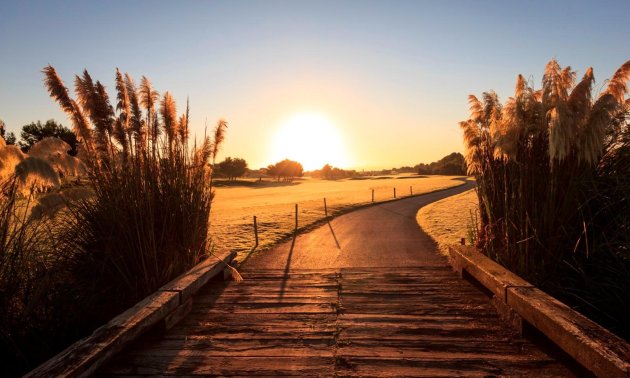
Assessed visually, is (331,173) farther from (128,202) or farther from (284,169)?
(128,202)

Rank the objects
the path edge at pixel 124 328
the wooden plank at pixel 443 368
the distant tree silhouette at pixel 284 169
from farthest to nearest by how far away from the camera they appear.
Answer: the distant tree silhouette at pixel 284 169
the wooden plank at pixel 443 368
the path edge at pixel 124 328

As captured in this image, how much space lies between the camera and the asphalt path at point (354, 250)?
8.94 m

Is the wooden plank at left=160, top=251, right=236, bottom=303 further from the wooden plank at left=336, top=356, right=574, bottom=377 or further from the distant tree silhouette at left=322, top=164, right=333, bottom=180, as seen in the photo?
the distant tree silhouette at left=322, top=164, right=333, bottom=180

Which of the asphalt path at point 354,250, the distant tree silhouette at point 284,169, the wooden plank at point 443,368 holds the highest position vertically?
the distant tree silhouette at point 284,169

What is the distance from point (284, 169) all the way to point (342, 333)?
399 ft

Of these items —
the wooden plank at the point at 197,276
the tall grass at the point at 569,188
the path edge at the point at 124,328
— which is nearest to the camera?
the path edge at the point at 124,328

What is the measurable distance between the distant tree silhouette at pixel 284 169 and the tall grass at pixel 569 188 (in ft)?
388

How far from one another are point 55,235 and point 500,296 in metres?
6.04

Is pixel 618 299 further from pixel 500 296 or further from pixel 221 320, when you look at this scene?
pixel 221 320

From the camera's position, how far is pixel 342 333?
4.16 meters

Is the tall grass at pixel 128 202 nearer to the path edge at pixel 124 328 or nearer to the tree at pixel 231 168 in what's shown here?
the path edge at pixel 124 328

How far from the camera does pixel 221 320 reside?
4609mm

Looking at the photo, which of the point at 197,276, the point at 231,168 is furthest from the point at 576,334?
the point at 231,168

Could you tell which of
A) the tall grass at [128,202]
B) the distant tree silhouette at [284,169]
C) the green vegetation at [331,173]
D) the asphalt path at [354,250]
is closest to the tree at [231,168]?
the distant tree silhouette at [284,169]
